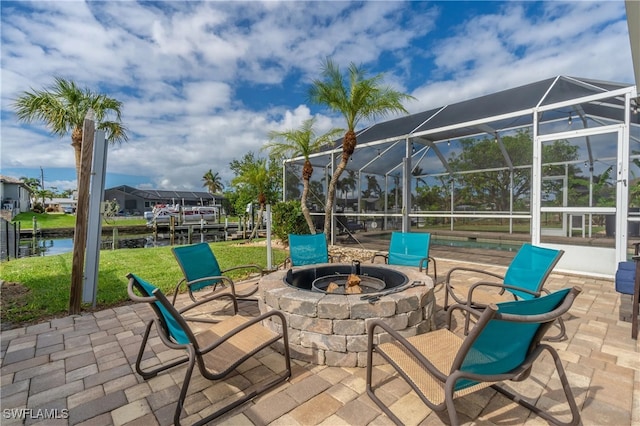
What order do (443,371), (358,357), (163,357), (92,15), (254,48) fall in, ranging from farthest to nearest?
1. (254,48)
2. (92,15)
3. (163,357)
4. (358,357)
5. (443,371)

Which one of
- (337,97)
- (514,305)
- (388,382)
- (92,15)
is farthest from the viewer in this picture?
(337,97)

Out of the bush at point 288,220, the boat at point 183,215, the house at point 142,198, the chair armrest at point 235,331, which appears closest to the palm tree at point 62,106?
the bush at point 288,220

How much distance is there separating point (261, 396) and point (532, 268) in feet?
9.60

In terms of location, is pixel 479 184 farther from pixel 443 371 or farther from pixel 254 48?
pixel 443 371

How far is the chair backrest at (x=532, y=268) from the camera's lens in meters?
2.77

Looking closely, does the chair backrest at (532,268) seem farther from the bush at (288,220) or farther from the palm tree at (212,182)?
the palm tree at (212,182)

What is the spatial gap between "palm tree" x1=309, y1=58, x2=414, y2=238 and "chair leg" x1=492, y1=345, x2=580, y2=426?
6287 mm

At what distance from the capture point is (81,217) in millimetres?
3650

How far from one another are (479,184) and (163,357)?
9751 millimetres

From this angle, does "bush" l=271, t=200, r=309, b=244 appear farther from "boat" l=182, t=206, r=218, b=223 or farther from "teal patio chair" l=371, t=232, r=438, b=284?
"boat" l=182, t=206, r=218, b=223

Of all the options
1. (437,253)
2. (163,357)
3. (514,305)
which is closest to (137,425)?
(163,357)

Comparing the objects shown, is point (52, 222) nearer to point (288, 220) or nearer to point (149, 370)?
point (288, 220)

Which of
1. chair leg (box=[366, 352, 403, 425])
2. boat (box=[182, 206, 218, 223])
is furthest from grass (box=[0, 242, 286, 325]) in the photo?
boat (box=[182, 206, 218, 223])

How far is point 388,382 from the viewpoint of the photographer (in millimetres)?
2109
